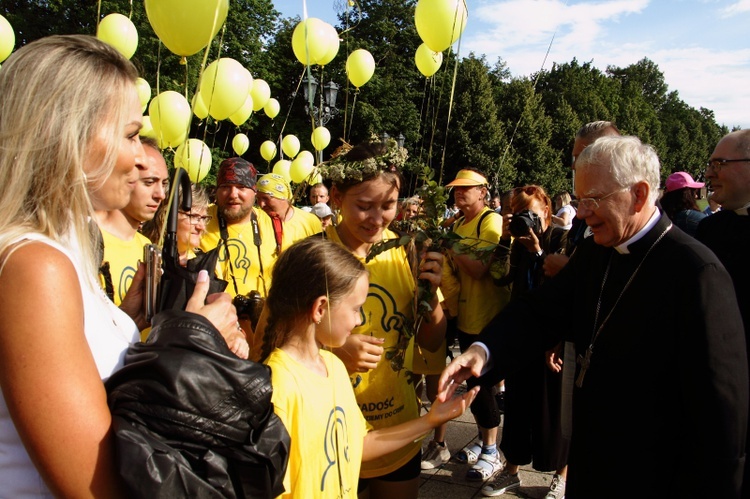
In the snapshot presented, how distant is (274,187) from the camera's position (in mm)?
4715

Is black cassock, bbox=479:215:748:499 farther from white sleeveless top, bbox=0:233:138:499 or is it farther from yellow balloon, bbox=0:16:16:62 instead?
yellow balloon, bbox=0:16:16:62

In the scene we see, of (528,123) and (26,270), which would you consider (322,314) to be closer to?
(26,270)

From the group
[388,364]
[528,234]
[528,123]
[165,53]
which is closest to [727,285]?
[388,364]

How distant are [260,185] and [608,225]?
347cm

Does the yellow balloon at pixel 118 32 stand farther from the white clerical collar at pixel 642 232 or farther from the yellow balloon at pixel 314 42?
the white clerical collar at pixel 642 232

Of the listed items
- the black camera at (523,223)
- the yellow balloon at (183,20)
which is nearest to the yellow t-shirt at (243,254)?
the yellow balloon at (183,20)

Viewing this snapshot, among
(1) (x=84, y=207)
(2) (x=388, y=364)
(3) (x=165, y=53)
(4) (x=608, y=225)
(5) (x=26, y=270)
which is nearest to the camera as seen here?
(5) (x=26, y=270)

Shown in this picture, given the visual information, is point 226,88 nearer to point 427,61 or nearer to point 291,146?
point 427,61

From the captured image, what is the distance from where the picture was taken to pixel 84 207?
1.05 m

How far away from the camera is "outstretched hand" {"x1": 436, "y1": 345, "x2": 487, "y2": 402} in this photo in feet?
6.41

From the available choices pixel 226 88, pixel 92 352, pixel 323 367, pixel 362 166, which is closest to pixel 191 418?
pixel 92 352

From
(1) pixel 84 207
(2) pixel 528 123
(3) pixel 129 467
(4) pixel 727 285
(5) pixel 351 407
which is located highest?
(2) pixel 528 123

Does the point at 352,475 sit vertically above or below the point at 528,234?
below

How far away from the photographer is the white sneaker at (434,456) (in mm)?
3891
